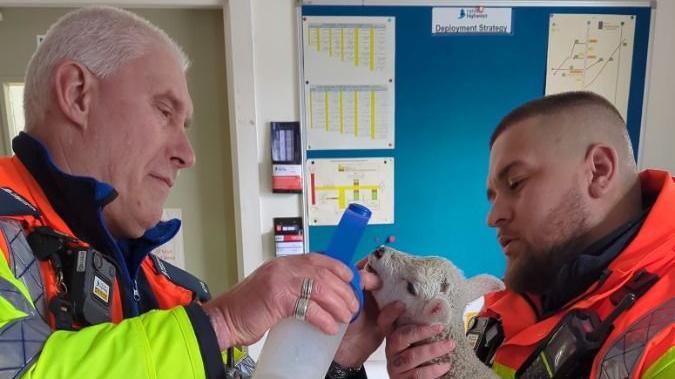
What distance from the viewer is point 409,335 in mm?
907

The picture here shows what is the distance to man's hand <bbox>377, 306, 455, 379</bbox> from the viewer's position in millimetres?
887

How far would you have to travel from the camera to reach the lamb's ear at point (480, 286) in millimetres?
974

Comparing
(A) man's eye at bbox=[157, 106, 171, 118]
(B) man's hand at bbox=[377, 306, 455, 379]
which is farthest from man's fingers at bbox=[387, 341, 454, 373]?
(A) man's eye at bbox=[157, 106, 171, 118]

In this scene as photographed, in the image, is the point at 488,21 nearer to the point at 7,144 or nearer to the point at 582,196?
the point at 582,196

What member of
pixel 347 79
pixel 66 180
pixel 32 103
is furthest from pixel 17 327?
pixel 347 79

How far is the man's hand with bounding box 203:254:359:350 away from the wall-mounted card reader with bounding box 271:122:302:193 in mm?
1365

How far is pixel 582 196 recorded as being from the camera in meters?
1.01

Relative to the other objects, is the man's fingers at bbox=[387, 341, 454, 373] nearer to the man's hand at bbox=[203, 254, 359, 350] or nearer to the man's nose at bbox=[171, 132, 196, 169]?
the man's hand at bbox=[203, 254, 359, 350]

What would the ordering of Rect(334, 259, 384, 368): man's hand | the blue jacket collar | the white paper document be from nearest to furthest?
the blue jacket collar, Rect(334, 259, 384, 368): man's hand, the white paper document

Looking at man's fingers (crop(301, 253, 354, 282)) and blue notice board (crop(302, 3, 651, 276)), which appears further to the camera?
blue notice board (crop(302, 3, 651, 276))

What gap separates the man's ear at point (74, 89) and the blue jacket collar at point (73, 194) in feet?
0.24

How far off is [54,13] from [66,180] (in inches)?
67.6

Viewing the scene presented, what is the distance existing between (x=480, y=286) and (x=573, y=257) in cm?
23

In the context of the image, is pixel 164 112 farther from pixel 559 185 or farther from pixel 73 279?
pixel 559 185
